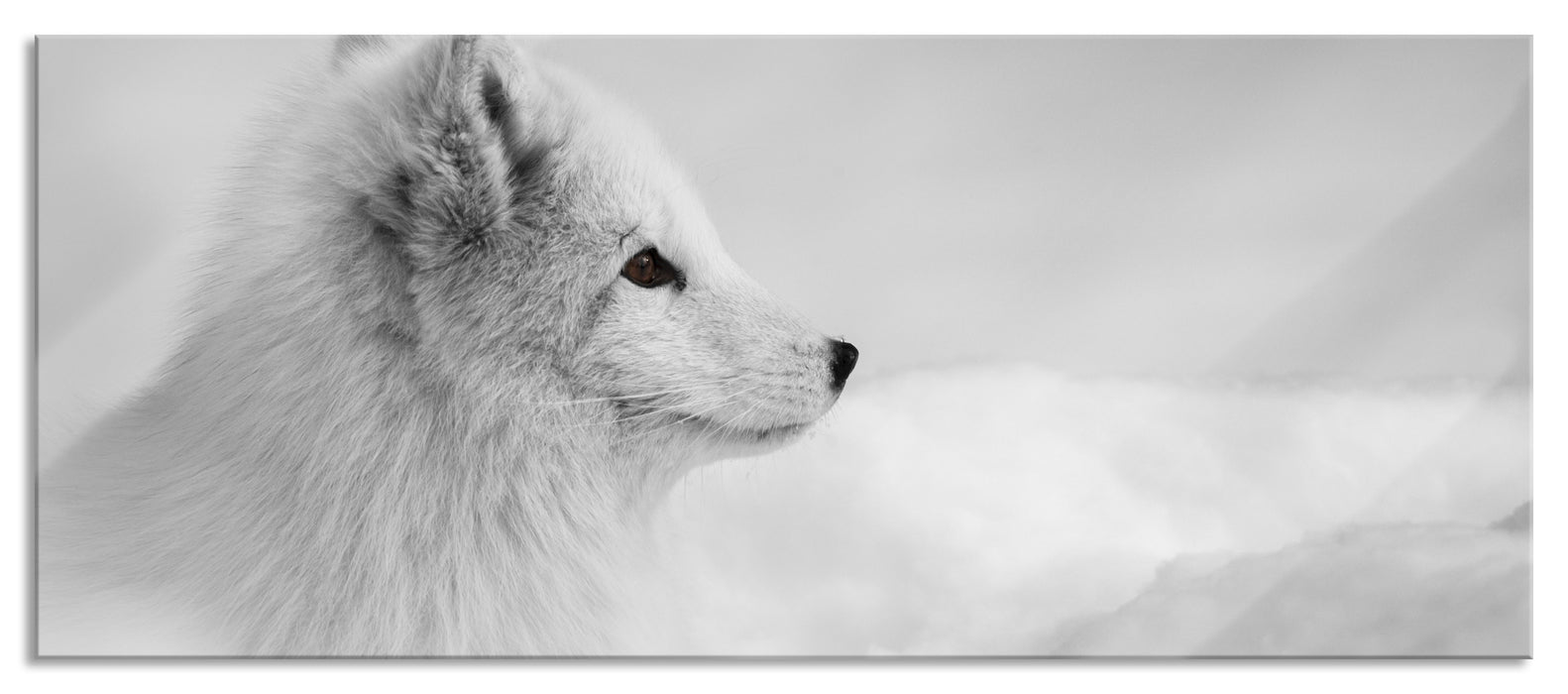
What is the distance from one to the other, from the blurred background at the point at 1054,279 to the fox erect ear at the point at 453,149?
0.85 m

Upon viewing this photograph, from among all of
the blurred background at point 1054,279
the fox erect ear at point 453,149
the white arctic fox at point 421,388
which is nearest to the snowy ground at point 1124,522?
the blurred background at point 1054,279

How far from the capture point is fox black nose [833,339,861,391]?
104 inches

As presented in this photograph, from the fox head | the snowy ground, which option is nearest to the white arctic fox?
the fox head

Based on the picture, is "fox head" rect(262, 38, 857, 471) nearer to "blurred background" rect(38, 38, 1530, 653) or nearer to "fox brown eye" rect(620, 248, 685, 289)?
"fox brown eye" rect(620, 248, 685, 289)

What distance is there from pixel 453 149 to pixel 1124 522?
6.64 ft

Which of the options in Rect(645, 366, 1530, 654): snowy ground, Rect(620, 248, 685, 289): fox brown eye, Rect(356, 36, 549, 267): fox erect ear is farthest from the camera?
Rect(645, 366, 1530, 654): snowy ground

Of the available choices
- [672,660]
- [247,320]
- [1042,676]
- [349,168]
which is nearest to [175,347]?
[247,320]

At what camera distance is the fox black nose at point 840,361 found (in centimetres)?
263

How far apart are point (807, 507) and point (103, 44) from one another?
2.24 m

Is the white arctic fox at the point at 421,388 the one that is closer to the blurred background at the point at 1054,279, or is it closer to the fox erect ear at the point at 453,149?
the fox erect ear at the point at 453,149

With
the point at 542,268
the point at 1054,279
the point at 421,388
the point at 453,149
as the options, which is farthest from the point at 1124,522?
the point at 453,149

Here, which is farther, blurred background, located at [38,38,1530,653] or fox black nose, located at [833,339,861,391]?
blurred background, located at [38,38,1530,653]

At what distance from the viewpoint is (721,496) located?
3.34 meters

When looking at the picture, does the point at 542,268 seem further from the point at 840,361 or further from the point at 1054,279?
the point at 1054,279
